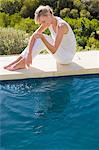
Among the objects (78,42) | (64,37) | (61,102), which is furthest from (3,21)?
(61,102)

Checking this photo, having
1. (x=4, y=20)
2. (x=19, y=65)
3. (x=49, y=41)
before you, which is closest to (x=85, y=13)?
(x=4, y=20)

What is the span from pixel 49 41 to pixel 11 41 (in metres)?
1.64

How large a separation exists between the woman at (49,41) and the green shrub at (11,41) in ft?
4.68

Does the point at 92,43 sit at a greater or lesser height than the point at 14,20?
lesser

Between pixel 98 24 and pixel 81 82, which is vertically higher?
pixel 98 24

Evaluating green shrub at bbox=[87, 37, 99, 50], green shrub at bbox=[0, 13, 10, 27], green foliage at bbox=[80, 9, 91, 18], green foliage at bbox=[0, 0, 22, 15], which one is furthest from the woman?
green foliage at bbox=[0, 0, 22, 15]

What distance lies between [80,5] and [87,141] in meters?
6.57

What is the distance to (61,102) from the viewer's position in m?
4.48

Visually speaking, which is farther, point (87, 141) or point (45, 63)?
point (45, 63)

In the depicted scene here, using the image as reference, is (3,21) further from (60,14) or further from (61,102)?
(61,102)

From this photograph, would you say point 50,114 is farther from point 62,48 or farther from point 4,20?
point 4,20

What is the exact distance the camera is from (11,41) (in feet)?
21.6

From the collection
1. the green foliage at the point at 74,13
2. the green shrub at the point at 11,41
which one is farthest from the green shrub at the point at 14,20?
the green foliage at the point at 74,13

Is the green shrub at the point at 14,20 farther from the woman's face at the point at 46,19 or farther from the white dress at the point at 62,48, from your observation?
the woman's face at the point at 46,19
